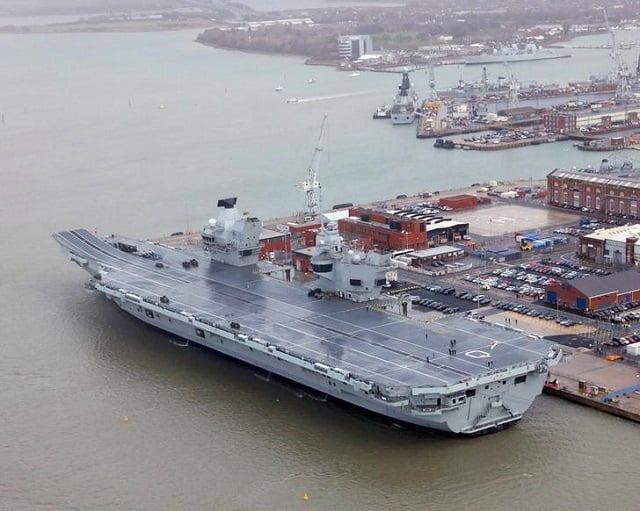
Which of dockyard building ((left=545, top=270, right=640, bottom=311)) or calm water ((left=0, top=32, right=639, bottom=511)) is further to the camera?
dockyard building ((left=545, top=270, right=640, bottom=311))

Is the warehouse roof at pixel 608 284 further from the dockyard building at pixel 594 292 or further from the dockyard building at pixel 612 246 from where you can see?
the dockyard building at pixel 612 246

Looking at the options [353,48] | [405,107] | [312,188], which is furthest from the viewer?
[353,48]

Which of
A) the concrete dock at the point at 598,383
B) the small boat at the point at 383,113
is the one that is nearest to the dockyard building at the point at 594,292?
the concrete dock at the point at 598,383

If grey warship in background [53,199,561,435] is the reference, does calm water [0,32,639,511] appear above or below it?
below

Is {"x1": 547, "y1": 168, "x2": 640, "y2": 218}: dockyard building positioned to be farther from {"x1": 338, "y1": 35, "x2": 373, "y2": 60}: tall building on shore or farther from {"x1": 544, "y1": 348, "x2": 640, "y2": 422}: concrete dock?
→ {"x1": 338, "y1": 35, "x2": 373, "y2": 60}: tall building on shore

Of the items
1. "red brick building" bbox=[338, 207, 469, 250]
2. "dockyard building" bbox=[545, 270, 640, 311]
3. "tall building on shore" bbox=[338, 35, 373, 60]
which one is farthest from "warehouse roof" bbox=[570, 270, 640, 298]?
"tall building on shore" bbox=[338, 35, 373, 60]

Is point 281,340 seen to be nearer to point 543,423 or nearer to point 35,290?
point 543,423

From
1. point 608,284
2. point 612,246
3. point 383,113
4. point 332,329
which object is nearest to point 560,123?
point 383,113

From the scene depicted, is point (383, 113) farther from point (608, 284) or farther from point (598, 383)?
point (598, 383)
